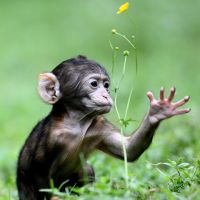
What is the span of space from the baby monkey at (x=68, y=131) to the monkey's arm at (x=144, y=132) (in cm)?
1

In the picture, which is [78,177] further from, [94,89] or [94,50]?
[94,50]

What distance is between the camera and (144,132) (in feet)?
26.2

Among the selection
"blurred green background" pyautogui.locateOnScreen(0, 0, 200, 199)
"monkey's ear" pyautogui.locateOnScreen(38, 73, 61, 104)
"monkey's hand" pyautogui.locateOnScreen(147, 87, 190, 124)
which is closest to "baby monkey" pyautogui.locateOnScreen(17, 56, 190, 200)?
"monkey's ear" pyautogui.locateOnScreen(38, 73, 61, 104)

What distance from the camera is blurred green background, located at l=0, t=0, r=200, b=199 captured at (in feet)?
50.5

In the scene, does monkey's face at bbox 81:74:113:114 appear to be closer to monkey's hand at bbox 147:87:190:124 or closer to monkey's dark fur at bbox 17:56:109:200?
monkey's dark fur at bbox 17:56:109:200

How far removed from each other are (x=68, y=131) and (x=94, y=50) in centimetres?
1424

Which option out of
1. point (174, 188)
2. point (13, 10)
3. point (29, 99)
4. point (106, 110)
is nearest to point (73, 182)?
point (106, 110)

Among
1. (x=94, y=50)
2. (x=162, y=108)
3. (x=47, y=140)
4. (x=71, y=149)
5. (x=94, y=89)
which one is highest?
(x=94, y=89)

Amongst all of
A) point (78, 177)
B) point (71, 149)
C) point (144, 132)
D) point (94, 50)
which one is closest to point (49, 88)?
point (71, 149)

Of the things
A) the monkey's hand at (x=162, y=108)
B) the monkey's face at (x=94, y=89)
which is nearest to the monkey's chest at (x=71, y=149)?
the monkey's face at (x=94, y=89)

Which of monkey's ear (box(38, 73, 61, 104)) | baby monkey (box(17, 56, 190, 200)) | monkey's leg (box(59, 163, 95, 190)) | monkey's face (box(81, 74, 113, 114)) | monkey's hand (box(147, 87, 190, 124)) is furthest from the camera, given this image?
monkey's leg (box(59, 163, 95, 190))

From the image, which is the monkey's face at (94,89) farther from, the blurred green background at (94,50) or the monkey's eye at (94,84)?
the blurred green background at (94,50)

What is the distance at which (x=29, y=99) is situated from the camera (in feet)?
59.9

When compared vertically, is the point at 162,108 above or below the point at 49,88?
below
